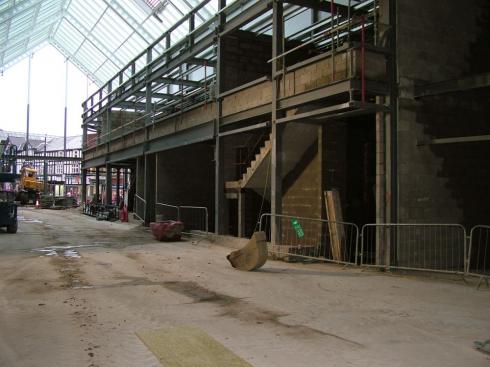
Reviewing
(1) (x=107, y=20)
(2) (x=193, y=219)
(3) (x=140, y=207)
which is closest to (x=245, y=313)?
(2) (x=193, y=219)

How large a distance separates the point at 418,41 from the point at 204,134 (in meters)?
8.75

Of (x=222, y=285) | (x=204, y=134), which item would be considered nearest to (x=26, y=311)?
(x=222, y=285)

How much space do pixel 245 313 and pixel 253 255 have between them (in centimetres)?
388

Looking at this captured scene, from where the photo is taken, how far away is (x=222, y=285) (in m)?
9.07

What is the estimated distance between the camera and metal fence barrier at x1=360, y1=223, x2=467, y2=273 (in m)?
11.3

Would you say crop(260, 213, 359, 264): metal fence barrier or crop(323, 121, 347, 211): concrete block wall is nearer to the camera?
crop(260, 213, 359, 264): metal fence barrier

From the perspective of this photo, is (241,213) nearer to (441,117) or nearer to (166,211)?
(166,211)

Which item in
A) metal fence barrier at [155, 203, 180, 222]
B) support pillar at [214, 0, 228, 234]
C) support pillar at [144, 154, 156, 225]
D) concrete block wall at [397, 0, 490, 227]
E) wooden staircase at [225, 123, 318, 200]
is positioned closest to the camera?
concrete block wall at [397, 0, 490, 227]

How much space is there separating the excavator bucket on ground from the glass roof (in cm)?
1695

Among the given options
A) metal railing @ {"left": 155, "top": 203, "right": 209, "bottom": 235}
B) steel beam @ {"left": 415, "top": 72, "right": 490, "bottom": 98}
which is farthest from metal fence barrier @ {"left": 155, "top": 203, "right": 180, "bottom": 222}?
steel beam @ {"left": 415, "top": 72, "right": 490, "bottom": 98}

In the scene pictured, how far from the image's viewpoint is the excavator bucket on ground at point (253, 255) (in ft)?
34.7

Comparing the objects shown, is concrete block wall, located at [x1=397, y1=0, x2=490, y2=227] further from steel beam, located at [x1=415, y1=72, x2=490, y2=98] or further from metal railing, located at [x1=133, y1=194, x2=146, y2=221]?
metal railing, located at [x1=133, y1=194, x2=146, y2=221]

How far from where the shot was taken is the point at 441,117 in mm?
12344

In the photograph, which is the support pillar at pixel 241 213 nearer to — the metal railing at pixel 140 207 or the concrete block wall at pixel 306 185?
the concrete block wall at pixel 306 185
